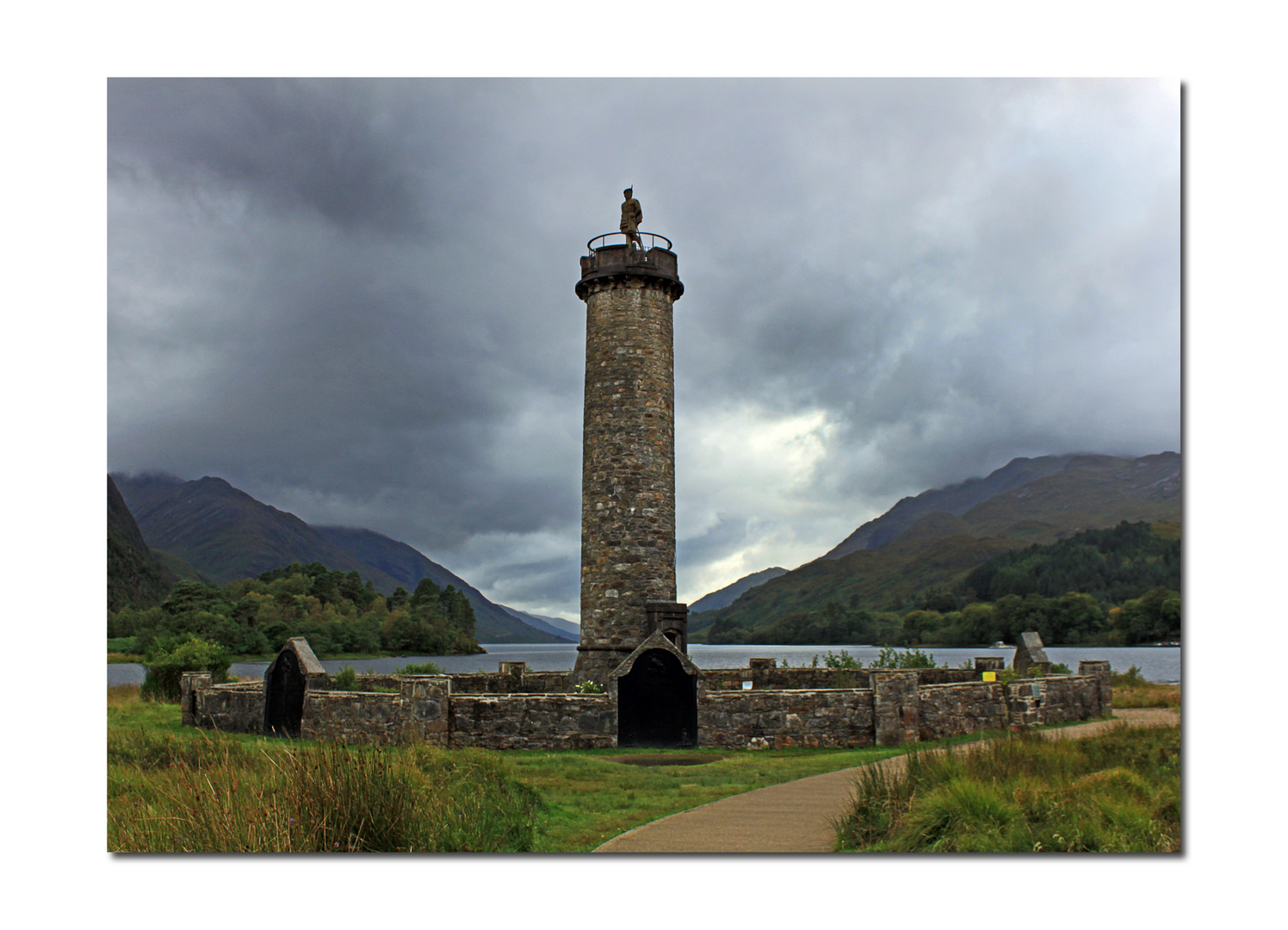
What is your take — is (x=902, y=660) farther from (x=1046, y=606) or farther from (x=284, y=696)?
(x=1046, y=606)

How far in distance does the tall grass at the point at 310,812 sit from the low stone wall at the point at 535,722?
6701 millimetres

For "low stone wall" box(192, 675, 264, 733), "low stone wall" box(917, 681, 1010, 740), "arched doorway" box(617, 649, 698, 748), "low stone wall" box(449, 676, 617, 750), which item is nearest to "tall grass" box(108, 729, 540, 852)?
"low stone wall" box(449, 676, 617, 750)

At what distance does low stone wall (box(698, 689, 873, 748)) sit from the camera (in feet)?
54.0

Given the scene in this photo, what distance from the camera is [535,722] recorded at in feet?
54.8

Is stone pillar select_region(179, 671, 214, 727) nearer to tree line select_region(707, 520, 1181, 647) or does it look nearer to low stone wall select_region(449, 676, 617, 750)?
low stone wall select_region(449, 676, 617, 750)

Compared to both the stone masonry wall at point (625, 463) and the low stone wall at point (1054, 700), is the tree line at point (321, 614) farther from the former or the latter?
the low stone wall at point (1054, 700)

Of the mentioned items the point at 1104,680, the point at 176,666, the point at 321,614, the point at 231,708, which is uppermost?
the point at 1104,680

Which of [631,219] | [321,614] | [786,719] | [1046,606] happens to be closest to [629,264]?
[631,219]

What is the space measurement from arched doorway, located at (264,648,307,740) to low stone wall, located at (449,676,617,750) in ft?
10.9

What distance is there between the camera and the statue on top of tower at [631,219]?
78.4ft

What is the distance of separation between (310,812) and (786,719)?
1025cm

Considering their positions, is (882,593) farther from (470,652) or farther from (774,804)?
(774,804)

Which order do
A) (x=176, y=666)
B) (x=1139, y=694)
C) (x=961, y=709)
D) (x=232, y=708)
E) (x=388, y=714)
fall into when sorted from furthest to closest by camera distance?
(x=176, y=666), (x=1139, y=694), (x=232, y=708), (x=961, y=709), (x=388, y=714)

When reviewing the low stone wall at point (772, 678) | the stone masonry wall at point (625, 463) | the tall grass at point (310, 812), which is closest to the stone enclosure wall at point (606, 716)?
the stone masonry wall at point (625, 463)
